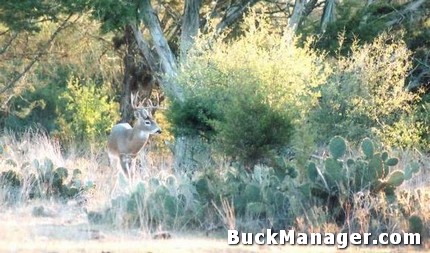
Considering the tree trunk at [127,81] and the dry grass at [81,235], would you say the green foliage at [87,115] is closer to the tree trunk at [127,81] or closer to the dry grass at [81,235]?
the tree trunk at [127,81]

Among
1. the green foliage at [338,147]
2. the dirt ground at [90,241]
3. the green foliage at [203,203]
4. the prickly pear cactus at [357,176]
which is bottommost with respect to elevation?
the dirt ground at [90,241]

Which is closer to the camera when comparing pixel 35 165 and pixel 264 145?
pixel 264 145

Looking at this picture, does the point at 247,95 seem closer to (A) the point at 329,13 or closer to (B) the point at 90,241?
(B) the point at 90,241

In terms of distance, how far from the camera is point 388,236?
11.9 m

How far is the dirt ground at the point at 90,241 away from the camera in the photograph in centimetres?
1084

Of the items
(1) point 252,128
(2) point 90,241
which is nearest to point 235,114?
(1) point 252,128

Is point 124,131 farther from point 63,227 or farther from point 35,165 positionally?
point 63,227

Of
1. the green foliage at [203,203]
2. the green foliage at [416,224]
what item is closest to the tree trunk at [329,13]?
the green foliage at [203,203]

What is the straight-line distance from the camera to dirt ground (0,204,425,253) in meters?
10.8

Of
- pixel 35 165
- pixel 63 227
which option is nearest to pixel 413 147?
pixel 35 165

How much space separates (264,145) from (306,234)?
3548 millimetres

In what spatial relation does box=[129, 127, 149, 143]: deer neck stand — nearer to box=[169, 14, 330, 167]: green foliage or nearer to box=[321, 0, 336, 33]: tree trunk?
box=[169, 14, 330, 167]: green foliage

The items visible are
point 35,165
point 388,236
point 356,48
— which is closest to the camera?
point 388,236

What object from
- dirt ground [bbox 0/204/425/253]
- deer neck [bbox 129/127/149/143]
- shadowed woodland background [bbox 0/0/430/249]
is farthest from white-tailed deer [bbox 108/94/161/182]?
dirt ground [bbox 0/204/425/253]
